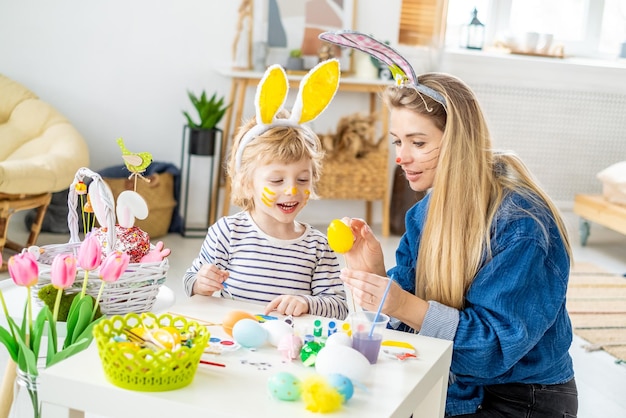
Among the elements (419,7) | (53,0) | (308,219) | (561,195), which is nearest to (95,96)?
(53,0)

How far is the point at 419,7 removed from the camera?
528cm

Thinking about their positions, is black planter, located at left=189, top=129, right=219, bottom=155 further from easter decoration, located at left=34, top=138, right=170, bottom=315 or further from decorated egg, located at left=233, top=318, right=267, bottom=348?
decorated egg, located at left=233, top=318, right=267, bottom=348

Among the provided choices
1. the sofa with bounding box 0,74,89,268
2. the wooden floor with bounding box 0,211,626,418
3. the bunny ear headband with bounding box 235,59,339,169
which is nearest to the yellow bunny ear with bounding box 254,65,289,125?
the bunny ear headband with bounding box 235,59,339,169

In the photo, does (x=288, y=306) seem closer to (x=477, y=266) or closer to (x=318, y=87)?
(x=477, y=266)

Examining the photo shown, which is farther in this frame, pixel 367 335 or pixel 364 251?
pixel 364 251

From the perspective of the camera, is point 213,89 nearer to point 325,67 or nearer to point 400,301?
point 325,67

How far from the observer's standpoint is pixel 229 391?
131 cm

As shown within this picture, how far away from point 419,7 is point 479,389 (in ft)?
12.4

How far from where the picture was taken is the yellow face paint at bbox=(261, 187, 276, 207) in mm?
2027

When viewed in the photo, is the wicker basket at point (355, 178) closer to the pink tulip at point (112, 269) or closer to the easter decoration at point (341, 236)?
the easter decoration at point (341, 236)

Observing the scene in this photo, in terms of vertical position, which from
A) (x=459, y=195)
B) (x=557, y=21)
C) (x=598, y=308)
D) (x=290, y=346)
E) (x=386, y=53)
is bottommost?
(x=598, y=308)

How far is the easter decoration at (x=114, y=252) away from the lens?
1.67m

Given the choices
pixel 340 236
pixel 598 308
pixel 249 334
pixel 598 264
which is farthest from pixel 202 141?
pixel 249 334

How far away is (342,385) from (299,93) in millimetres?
817
